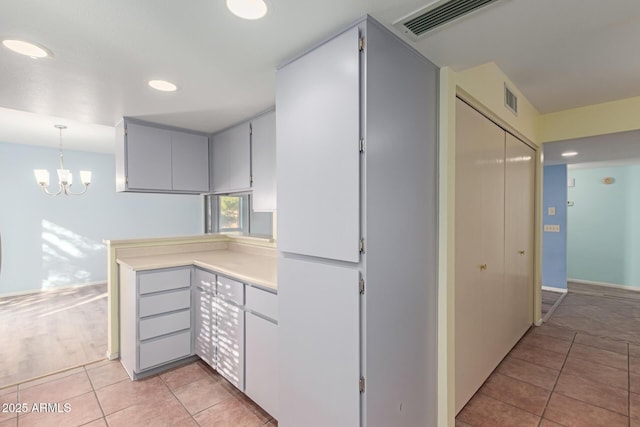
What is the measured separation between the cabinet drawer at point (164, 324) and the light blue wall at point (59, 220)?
4.09 meters

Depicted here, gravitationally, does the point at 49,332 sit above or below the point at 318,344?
below

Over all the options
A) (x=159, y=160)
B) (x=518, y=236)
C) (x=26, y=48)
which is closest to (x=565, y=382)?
(x=518, y=236)

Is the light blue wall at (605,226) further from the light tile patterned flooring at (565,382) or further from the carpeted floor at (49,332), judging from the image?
the carpeted floor at (49,332)

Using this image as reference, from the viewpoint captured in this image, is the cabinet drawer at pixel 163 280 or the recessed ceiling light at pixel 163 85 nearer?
the recessed ceiling light at pixel 163 85

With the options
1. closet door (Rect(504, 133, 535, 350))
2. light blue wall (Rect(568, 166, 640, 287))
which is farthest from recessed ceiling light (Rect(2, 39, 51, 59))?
light blue wall (Rect(568, 166, 640, 287))

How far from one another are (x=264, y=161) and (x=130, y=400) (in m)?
2.12

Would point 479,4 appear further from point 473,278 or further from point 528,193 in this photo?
point 528,193

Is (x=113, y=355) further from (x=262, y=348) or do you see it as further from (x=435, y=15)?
(x=435, y=15)

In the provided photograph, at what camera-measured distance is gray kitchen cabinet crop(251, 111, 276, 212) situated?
2.67 meters

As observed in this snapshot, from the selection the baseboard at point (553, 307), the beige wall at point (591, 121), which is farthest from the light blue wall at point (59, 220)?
the baseboard at point (553, 307)

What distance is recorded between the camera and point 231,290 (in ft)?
7.45

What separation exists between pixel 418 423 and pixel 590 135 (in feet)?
10.7

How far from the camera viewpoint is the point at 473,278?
217 centimetres

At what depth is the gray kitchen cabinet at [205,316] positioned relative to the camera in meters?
2.51
